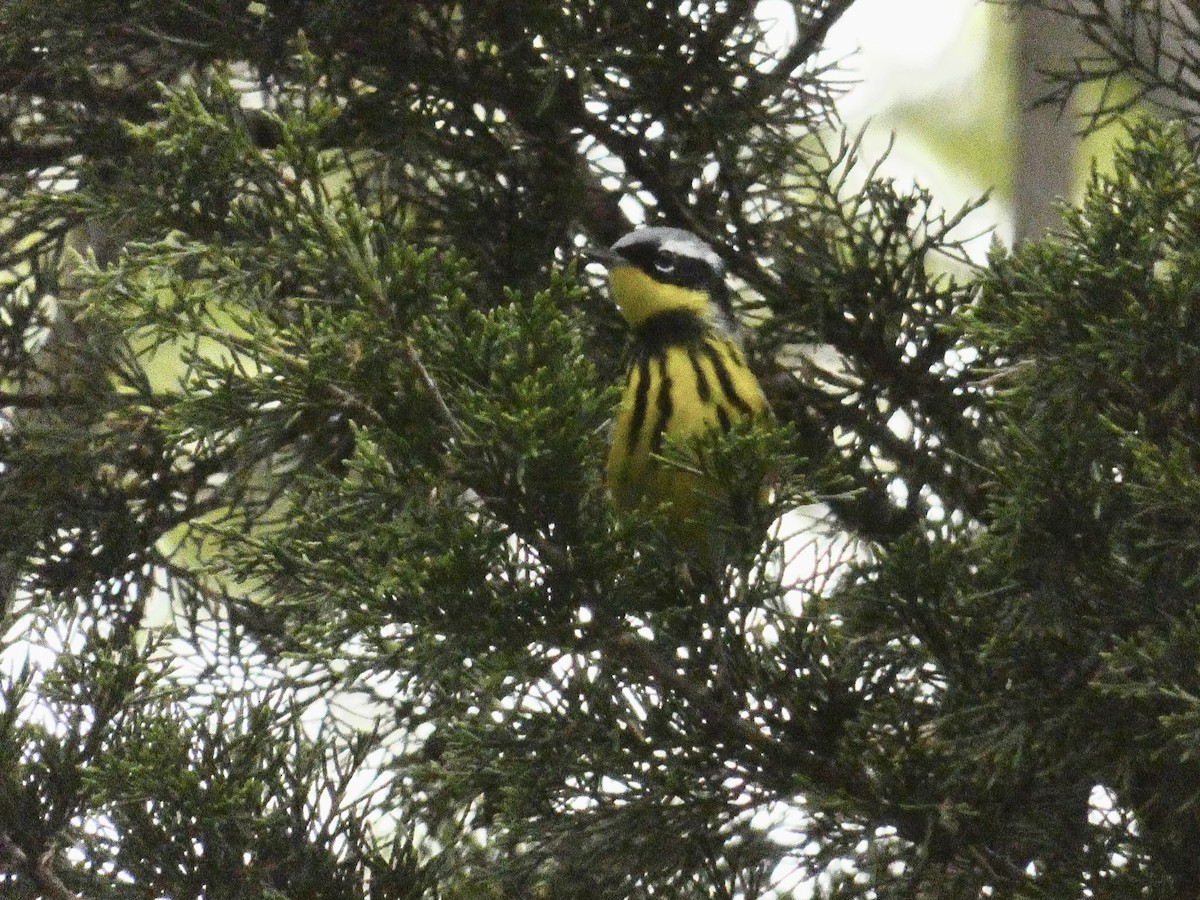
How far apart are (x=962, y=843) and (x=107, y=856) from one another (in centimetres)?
112

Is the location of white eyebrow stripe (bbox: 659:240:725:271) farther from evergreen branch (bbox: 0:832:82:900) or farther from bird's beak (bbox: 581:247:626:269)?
evergreen branch (bbox: 0:832:82:900)

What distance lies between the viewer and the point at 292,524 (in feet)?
6.86

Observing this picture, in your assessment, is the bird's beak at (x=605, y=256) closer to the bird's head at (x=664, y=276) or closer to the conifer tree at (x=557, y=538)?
the bird's head at (x=664, y=276)

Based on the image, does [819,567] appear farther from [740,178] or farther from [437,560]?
[437,560]

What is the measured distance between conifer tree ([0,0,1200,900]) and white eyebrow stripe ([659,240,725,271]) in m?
0.13

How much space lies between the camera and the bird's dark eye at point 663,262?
270cm

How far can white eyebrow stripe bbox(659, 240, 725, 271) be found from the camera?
268 cm

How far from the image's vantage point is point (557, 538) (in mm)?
1818

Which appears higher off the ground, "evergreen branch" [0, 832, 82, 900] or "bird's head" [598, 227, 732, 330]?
"bird's head" [598, 227, 732, 330]

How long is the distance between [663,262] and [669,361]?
213mm

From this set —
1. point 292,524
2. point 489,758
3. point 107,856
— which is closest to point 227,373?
point 292,524

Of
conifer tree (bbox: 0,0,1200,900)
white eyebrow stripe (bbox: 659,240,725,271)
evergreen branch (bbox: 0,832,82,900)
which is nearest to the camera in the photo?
conifer tree (bbox: 0,0,1200,900)

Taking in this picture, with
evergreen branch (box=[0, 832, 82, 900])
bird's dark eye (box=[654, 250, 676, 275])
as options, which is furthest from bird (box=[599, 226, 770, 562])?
evergreen branch (box=[0, 832, 82, 900])

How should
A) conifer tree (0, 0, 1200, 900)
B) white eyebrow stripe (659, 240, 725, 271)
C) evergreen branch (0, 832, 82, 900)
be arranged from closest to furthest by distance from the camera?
1. conifer tree (0, 0, 1200, 900)
2. evergreen branch (0, 832, 82, 900)
3. white eyebrow stripe (659, 240, 725, 271)
